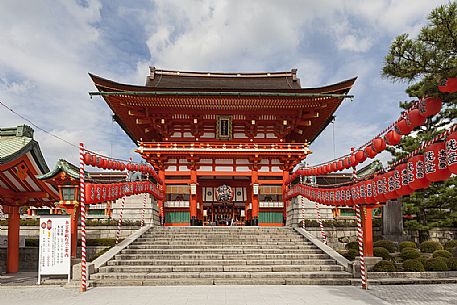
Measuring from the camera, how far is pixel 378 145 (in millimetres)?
9992

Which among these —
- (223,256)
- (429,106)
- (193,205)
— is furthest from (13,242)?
(429,106)

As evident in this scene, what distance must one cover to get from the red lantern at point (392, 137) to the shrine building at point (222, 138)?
37.1ft

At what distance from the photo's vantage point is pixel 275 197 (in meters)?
22.7

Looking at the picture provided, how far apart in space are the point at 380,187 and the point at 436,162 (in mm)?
3337

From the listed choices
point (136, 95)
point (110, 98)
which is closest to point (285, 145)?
point (136, 95)

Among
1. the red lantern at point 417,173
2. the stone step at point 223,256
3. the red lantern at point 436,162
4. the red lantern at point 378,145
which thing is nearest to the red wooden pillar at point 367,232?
the stone step at point 223,256

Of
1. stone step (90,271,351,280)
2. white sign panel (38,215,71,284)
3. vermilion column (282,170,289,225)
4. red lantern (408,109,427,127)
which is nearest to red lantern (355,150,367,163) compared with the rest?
red lantern (408,109,427,127)

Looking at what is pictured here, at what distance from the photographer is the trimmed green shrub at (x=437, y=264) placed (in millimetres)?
12148

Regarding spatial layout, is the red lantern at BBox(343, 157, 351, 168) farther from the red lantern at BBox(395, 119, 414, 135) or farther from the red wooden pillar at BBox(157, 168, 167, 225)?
the red wooden pillar at BBox(157, 168, 167, 225)

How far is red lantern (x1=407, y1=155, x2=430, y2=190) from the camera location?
25.4ft

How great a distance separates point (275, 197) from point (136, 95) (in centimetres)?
1069

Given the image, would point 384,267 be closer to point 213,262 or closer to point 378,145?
point 378,145

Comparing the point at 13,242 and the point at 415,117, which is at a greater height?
the point at 415,117

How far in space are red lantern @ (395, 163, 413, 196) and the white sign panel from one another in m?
10.2
